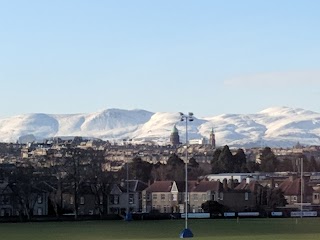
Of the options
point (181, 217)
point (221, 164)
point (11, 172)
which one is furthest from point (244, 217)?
point (221, 164)

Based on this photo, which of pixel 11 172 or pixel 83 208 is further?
pixel 83 208

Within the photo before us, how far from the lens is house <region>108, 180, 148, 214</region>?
389 feet

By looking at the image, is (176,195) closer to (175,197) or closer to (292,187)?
(175,197)

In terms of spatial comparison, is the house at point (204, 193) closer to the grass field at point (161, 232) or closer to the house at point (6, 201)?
the house at point (6, 201)

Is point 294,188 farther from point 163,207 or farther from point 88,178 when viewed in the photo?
Answer: point 88,178

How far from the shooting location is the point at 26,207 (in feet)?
313

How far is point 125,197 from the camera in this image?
121250 millimetres

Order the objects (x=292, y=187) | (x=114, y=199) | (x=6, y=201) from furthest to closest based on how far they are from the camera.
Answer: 1. (x=292, y=187)
2. (x=114, y=199)
3. (x=6, y=201)

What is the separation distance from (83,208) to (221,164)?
53944 millimetres

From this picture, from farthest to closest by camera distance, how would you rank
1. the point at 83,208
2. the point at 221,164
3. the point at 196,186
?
the point at 221,164, the point at 196,186, the point at 83,208

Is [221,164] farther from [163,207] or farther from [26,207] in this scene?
[26,207]

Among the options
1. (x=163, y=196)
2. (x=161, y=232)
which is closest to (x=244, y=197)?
(x=163, y=196)

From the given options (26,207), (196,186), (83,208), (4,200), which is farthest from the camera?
(196,186)

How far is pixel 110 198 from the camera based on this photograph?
119 meters
